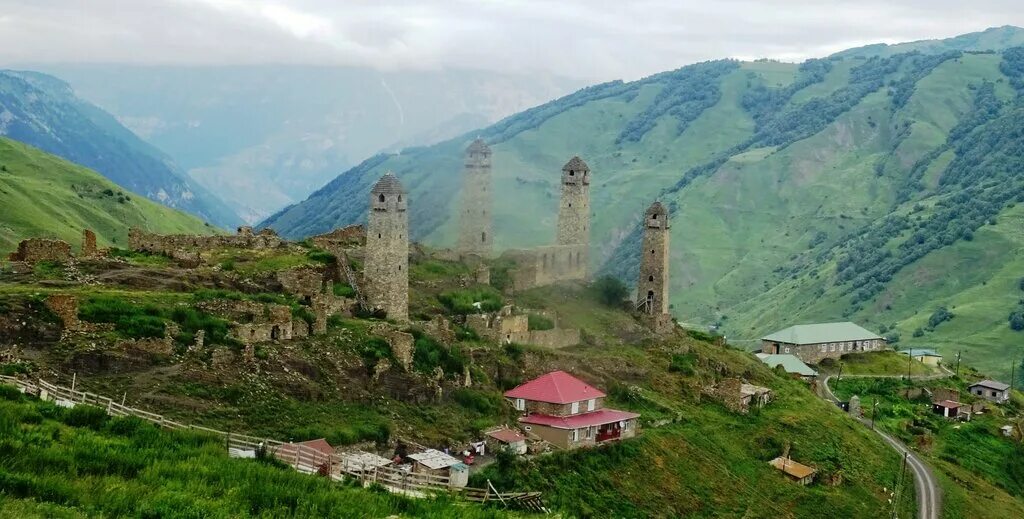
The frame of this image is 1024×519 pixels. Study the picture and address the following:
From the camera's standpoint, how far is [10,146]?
141875mm

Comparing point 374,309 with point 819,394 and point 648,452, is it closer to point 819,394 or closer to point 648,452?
point 648,452

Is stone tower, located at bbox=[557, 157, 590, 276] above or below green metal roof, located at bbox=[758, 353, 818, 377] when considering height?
above

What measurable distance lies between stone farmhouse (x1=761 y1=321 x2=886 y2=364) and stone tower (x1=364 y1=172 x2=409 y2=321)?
Answer: 166 ft

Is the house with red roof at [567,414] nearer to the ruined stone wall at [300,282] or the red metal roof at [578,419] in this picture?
the red metal roof at [578,419]

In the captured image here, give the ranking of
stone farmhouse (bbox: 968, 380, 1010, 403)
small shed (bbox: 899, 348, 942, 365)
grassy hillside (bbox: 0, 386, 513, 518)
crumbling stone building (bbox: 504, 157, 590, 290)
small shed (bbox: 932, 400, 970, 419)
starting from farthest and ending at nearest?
small shed (bbox: 899, 348, 942, 365)
stone farmhouse (bbox: 968, 380, 1010, 403)
small shed (bbox: 932, 400, 970, 419)
crumbling stone building (bbox: 504, 157, 590, 290)
grassy hillside (bbox: 0, 386, 513, 518)

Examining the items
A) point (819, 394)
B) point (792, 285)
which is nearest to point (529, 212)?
point (792, 285)

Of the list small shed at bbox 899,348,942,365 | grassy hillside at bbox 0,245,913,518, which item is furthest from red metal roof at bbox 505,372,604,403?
small shed at bbox 899,348,942,365

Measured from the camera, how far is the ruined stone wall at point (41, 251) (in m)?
38.0

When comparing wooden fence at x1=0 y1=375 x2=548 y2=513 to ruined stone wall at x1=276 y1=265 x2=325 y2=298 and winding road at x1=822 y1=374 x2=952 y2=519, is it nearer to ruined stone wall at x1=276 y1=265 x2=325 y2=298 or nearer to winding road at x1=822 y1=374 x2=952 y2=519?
ruined stone wall at x1=276 y1=265 x2=325 y2=298

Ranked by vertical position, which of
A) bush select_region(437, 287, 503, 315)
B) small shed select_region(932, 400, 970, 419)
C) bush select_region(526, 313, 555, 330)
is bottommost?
small shed select_region(932, 400, 970, 419)

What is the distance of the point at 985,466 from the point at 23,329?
2162 inches

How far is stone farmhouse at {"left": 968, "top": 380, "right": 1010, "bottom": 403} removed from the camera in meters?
80.9

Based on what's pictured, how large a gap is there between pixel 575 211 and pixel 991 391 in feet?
128

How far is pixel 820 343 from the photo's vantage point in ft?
284
